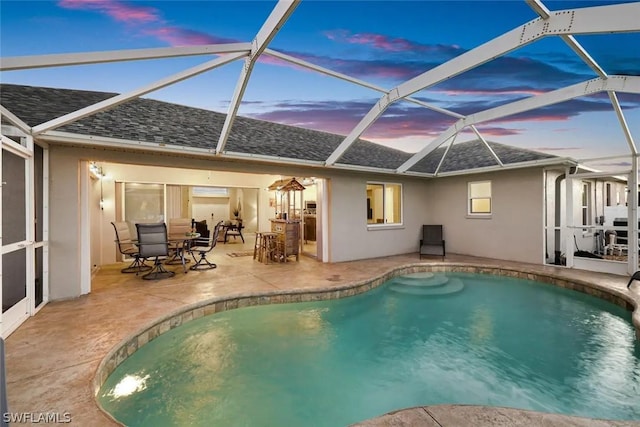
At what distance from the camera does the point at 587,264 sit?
7074mm

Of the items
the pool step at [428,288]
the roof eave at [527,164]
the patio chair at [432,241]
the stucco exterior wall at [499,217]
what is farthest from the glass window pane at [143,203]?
the roof eave at [527,164]

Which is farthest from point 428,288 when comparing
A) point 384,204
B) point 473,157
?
point 473,157

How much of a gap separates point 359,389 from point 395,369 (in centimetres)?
62

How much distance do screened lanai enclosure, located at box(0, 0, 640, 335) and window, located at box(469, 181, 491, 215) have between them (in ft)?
5.64

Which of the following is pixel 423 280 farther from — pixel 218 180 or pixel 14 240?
pixel 218 180

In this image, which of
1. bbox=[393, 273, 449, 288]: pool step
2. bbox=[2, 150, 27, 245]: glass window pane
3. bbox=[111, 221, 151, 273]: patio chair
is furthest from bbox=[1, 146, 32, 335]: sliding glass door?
bbox=[393, 273, 449, 288]: pool step

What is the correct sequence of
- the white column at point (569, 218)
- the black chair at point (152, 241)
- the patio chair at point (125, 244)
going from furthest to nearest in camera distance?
1. the white column at point (569, 218)
2. the patio chair at point (125, 244)
3. the black chair at point (152, 241)

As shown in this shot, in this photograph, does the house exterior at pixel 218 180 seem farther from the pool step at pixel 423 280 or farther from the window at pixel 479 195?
the pool step at pixel 423 280

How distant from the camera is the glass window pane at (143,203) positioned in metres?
8.55

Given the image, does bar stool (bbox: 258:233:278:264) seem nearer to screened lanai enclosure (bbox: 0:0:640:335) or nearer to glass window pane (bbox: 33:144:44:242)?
screened lanai enclosure (bbox: 0:0:640:335)

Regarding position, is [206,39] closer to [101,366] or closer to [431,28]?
[431,28]

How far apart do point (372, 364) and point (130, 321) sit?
10.5ft

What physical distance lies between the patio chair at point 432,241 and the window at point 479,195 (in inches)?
47.3

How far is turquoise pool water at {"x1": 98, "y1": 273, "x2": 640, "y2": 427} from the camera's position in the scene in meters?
2.74
